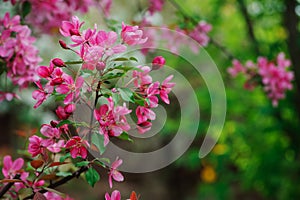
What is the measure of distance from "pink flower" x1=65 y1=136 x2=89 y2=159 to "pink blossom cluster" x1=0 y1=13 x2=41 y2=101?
43 centimetres

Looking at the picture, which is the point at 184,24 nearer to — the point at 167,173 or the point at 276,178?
the point at 276,178

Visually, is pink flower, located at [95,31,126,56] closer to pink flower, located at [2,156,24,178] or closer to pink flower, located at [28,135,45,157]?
pink flower, located at [28,135,45,157]

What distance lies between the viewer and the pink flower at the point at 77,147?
33.9 inches

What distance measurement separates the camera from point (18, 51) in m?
1.19

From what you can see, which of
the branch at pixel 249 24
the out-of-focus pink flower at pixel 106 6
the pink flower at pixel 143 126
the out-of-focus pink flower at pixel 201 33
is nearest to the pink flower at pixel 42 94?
the pink flower at pixel 143 126

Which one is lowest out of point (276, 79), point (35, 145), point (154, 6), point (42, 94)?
point (35, 145)

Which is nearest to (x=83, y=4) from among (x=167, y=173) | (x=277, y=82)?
(x=277, y=82)

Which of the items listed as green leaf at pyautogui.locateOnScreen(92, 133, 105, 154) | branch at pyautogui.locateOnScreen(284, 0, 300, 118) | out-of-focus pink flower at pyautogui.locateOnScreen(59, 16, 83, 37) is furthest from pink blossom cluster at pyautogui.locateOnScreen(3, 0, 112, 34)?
branch at pyautogui.locateOnScreen(284, 0, 300, 118)

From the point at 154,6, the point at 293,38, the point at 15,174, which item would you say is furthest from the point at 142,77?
the point at 293,38

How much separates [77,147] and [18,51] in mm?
466

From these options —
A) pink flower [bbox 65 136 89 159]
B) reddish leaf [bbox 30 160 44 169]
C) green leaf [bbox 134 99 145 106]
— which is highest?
green leaf [bbox 134 99 145 106]

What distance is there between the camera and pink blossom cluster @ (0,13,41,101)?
1.17 m

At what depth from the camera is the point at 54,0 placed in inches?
54.2

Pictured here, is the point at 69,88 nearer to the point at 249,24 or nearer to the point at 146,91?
the point at 146,91
